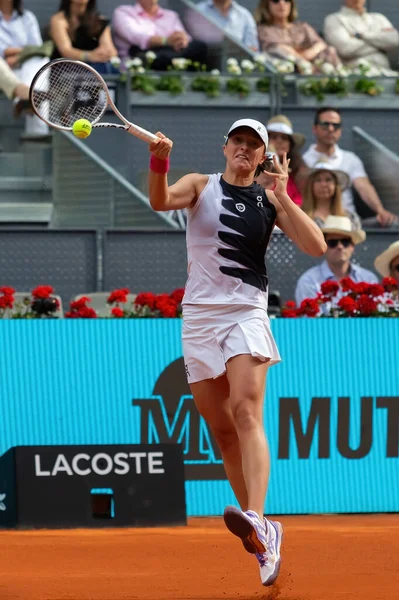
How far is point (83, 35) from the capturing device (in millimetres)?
13641

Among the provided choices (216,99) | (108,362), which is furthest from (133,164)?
(108,362)

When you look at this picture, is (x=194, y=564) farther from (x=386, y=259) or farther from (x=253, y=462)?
(x=386, y=259)

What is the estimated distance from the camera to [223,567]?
669cm

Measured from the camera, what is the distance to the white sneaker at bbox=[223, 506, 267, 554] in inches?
208

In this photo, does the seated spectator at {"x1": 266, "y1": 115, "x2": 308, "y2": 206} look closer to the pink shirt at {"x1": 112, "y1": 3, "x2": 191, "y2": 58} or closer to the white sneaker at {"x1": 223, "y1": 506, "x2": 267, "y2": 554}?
the pink shirt at {"x1": 112, "y1": 3, "x2": 191, "y2": 58}

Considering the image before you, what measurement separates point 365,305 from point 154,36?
570 cm

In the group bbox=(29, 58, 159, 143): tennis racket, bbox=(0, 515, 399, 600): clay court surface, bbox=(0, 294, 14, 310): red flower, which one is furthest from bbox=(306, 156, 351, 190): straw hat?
bbox=(29, 58, 159, 143): tennis racket

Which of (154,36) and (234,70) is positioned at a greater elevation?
(154,36)

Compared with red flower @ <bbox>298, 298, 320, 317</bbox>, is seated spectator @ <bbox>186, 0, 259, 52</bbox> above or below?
above

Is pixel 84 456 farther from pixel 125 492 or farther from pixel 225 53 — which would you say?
pixel 225 53

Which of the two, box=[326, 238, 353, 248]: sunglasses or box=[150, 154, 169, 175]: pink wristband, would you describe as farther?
box=[326, 238, 353, 248]: sunglasses

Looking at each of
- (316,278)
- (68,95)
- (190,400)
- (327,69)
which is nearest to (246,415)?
(68,95)

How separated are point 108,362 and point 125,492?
1.10 meters

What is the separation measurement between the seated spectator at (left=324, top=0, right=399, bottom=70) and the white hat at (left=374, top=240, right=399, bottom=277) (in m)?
4.85
